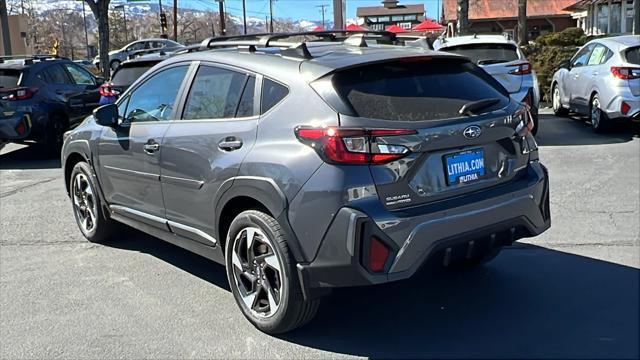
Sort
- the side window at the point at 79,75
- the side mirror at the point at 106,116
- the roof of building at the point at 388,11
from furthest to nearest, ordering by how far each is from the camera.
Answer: the roof of building at the point at 388,11 < the side window at the point at 79,75 < the side mirror at the point at 106,116

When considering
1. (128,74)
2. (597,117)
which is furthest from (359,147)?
(128,74)

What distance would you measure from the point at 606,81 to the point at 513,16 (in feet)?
119

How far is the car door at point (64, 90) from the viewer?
37.2 ft

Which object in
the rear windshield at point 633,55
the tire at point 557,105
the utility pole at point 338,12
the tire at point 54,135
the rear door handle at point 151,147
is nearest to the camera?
the rear door handle at point 151,147

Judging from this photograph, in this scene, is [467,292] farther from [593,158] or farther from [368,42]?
[593,158]

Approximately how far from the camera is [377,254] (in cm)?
346

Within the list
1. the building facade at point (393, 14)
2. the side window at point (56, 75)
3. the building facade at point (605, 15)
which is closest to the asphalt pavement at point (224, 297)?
the side window at point (56, 75)

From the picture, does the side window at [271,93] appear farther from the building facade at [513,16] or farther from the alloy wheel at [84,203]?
the building facade at [513,16]

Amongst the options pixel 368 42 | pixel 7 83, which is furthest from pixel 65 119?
pixel 368 42

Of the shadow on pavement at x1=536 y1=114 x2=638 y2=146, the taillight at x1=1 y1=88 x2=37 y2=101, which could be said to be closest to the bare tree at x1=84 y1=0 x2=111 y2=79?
the taillight at x1=1 y1=88 x2=37 y2=101

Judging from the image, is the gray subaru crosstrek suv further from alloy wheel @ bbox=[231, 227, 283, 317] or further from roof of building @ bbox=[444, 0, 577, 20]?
roof of building @ bbox=[444, 0, 577, 20]

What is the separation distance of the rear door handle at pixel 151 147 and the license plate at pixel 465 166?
87.4 inches

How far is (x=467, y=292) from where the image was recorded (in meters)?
4.52

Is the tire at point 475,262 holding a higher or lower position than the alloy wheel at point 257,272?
lower
